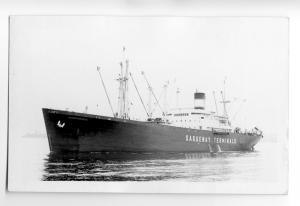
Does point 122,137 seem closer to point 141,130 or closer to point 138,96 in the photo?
point 141,130

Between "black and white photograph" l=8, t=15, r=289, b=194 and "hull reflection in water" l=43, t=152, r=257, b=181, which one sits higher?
"black and white photograph" l=8, t=15, r=289, b=194

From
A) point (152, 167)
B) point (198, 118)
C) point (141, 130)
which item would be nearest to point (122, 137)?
point (141, 130)

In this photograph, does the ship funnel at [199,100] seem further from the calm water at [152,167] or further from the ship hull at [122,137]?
the calm water at [152,167]

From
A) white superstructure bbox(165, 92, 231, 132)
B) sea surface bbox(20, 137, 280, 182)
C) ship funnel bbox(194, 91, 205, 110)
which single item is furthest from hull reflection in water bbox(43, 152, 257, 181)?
ship funnel bbox(194, 91, 205, 110)

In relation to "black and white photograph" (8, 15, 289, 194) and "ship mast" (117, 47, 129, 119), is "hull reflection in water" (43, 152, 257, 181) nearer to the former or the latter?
"black and white photograph" (8, 15, 289, 194)

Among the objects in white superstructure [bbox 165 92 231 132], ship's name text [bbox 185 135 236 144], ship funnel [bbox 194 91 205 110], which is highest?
ship funnel [bbox 194 91 205 110]

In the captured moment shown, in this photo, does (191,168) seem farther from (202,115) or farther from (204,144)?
(202,115)

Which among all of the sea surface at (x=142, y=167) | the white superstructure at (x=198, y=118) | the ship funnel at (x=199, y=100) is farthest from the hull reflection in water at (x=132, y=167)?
the ship funnel at (x=199, y=100)
